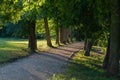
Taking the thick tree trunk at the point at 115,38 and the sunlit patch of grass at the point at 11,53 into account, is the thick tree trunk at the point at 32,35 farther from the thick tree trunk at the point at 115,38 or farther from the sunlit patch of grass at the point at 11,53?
the thick tree trunk at the point at 115,38

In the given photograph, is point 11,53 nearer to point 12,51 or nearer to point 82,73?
point 12,51

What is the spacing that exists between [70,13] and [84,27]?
2.25 metres

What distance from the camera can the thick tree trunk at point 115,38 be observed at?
1548 centimetres

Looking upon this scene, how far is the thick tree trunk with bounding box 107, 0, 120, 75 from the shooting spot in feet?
50.8

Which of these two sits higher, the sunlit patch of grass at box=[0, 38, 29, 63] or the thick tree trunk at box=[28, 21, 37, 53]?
the thick tree trunk at box=[28, 21, 37, 53]

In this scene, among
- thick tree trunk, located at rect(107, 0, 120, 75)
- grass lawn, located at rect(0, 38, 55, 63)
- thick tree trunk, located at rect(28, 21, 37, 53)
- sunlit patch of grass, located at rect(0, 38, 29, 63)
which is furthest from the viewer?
thick tree trunk, located at rect(28, 21, 37, 53)

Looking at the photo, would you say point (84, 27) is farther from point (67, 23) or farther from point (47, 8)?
point (47, 8)

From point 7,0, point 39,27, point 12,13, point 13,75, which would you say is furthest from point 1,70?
point 39,27

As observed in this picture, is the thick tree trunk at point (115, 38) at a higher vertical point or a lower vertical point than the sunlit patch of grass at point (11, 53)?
higher

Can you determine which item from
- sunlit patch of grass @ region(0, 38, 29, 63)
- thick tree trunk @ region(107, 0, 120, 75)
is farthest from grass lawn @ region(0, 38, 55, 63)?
thick tree trunk @ region(107, 0, 120, 75)

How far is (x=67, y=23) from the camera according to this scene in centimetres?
2012

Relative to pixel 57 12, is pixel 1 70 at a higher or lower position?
lower

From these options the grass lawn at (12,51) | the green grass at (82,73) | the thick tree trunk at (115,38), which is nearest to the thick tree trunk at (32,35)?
the grass lawn at (12,51)

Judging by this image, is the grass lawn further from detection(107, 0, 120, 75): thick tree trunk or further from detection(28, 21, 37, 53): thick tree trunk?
detection(107, 0, 120, 75): thick tree trunk
